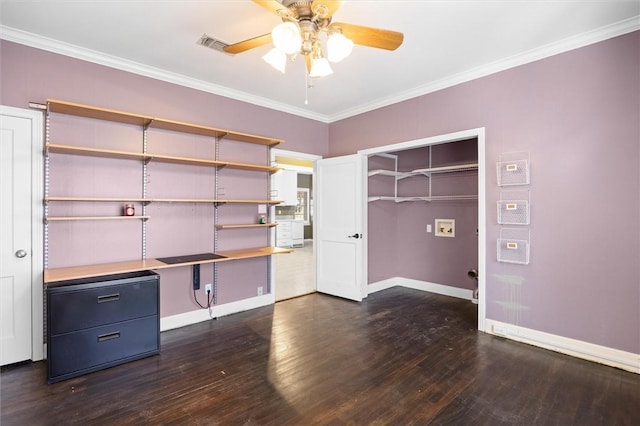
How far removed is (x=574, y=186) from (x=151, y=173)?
412 cm

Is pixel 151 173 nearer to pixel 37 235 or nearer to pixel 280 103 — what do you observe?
pixel 37 235

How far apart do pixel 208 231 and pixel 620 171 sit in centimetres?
403

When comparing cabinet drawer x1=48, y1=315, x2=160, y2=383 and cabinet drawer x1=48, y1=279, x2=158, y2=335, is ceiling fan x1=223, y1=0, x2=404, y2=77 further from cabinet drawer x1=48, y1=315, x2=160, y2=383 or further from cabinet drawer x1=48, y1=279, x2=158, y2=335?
cabinet drawer x1=48, y1=315, x2=160, y2=383

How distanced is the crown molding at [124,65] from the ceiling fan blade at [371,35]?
232 cm

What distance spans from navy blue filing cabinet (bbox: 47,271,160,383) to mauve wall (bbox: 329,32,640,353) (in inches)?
133

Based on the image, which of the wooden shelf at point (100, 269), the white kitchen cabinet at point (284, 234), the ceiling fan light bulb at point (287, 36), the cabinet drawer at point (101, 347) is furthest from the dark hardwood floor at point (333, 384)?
the white kitchen cabinet at point (284, 234)

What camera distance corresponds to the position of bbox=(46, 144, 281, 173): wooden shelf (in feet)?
8.93

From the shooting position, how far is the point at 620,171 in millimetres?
2598

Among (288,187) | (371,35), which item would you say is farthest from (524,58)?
(288,187)

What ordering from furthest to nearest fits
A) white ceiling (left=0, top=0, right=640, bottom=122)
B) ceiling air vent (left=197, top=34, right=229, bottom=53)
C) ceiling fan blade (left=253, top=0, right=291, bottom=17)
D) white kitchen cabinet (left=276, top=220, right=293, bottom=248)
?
white kitchen cabinet (left=276, top=220, right=293, bottom=248), ceiling air vent (left=197, top=34, right=229, bottom=53), white ceiling (left=0, top=0, right=640, bottom=122), ceiling fan blade (left=253, top=0, right=291, bottom=17)

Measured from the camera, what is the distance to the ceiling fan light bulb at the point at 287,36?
175cm

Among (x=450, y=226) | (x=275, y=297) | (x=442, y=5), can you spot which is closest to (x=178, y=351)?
(x=275, y=297)

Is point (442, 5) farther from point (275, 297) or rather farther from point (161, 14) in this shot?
point (275, 297)

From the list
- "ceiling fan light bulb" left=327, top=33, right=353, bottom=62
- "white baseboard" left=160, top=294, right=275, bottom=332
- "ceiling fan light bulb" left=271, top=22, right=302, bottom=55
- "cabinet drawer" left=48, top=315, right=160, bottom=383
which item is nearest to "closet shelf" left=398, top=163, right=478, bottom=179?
"white baseboard" left=160, top=294, right=275, bottom=332
